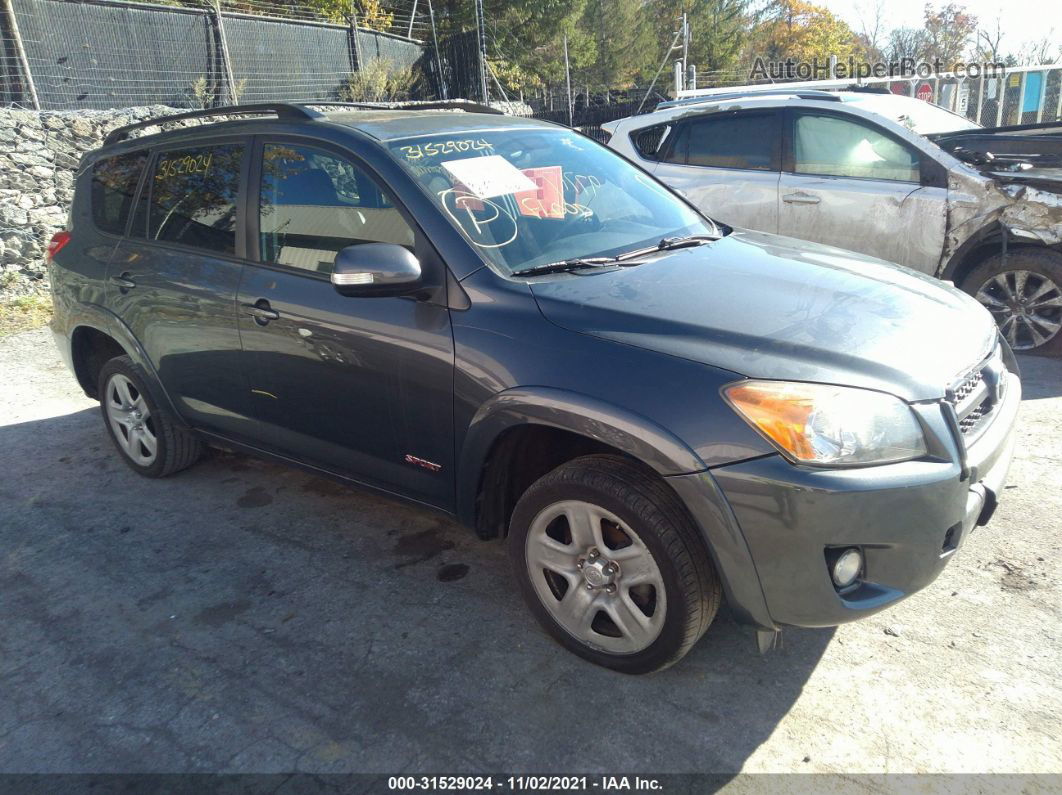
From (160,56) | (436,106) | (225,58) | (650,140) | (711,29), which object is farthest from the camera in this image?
(711,29)

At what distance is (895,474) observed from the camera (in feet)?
7.70

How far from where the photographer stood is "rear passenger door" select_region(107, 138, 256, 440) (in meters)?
3.73

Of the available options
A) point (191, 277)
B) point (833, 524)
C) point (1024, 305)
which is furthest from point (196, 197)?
point (1024, 305)

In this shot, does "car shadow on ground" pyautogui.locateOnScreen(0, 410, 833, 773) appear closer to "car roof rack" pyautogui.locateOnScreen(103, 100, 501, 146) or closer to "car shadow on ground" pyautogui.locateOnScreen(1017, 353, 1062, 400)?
"car roof rack" pyautogui.locateOnScreen(103, 100, 501, 146)

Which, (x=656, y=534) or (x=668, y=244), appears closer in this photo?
(x=656, y=534)

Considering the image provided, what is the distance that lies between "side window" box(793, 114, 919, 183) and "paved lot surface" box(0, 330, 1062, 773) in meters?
2.80

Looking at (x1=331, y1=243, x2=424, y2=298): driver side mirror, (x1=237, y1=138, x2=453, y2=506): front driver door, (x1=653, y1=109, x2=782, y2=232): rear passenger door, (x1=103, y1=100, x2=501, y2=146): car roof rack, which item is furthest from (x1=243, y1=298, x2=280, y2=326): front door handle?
(x1=653, y1=109, x2=782, y2=232): rear passenger door

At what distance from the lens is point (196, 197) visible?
395 centimetres

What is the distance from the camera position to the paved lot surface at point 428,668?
2529mm

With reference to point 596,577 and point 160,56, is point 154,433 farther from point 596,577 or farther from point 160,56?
point 160,56

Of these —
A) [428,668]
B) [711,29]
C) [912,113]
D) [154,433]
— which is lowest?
[428,668]

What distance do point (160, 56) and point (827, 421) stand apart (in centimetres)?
1354

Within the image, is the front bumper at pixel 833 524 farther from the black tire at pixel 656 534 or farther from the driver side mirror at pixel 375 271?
the driver side mirror at pixel 375 271

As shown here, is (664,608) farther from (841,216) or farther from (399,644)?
(841,216)
